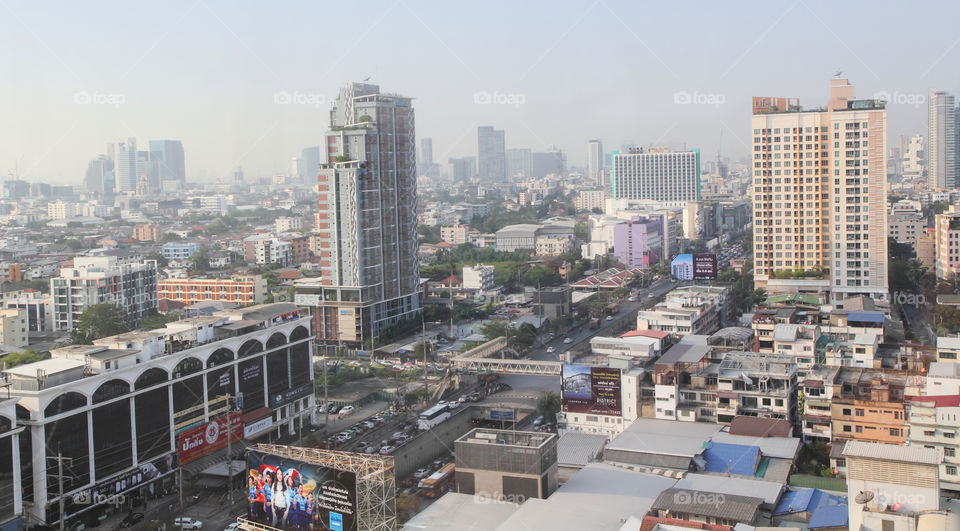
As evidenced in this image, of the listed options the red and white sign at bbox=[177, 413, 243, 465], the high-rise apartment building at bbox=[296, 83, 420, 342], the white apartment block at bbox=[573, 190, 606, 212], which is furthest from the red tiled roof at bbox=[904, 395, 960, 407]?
the white apartment block at bbox=[573, 190, 606, 212]

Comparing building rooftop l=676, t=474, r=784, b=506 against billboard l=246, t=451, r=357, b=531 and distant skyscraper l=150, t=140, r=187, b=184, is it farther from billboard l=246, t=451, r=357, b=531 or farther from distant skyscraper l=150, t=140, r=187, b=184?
distant skyscraper l=150, t=140, r=187, b=184

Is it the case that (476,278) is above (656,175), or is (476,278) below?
below

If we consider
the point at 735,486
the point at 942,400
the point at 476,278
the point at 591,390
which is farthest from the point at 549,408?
the point at 476,278

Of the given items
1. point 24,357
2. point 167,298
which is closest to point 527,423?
point 24,357

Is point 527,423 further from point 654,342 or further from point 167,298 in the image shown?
point 167,298

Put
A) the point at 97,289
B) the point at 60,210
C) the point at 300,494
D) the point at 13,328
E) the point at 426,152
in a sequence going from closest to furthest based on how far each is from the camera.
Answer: the point at 300,494, the point at 13,328, the point at 97,289, the point at 60,210, the point at 426,152

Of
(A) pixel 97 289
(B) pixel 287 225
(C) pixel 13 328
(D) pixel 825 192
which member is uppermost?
(B) pixel 287 225

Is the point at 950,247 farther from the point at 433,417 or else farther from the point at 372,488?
the point at 372,488
